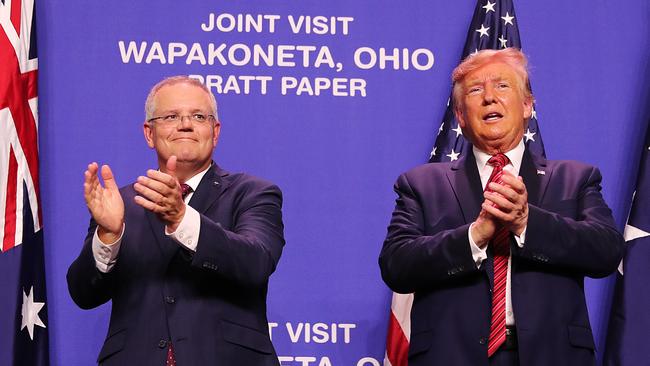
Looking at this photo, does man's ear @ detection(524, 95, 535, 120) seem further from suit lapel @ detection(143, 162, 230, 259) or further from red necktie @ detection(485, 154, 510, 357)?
suit lapel @ detection(143, 162, 230, 259)

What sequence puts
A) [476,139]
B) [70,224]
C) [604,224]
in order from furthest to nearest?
[70,224] → [476,139] → [604,224]

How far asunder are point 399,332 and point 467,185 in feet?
3.71

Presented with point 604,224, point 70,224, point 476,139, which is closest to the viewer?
point 604,224

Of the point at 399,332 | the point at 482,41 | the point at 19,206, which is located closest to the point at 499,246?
the point at 399,332

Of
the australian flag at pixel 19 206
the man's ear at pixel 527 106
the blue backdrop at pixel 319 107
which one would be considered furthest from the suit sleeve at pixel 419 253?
the australian flag at pixel 19 206

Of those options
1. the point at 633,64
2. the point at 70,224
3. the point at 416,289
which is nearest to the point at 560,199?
the point at 416,289

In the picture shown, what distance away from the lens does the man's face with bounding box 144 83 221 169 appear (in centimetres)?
261

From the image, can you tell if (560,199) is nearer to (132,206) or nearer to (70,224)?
(132,206)

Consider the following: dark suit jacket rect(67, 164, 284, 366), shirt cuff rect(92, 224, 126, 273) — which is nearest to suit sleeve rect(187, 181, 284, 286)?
dark suit jacket rect(67, 164, 284, 366)

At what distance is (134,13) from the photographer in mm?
3891

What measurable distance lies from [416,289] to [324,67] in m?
1.61

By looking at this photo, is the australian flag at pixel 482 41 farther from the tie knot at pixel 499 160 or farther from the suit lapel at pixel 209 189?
the suit lapel at pixel 209 189

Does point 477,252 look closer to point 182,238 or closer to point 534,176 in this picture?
point 534,176

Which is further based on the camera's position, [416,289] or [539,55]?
[539,55]
